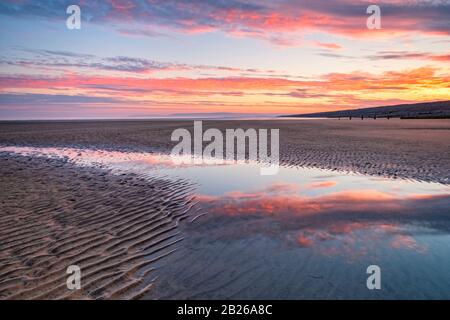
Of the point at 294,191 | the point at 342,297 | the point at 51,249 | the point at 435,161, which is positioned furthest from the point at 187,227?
the point at 435,161

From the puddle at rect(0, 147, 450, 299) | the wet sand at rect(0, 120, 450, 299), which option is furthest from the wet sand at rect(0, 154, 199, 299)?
the puddle at rect(0, 147, 450, 299)

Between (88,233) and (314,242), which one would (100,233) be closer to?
(88,233)

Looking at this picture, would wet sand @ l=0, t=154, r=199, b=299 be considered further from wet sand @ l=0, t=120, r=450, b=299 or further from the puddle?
the puddle

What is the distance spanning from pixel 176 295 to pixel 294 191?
6.90 m

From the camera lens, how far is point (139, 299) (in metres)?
4.61

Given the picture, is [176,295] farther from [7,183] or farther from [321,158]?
[321,158]

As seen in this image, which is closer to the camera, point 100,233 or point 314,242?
point 314,242

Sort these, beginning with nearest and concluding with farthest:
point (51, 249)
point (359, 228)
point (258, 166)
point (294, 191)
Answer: point (51, 249) < point (359, 228) < point (294, 191) < point (258, 166)

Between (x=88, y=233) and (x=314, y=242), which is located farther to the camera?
(x=88, y=233)

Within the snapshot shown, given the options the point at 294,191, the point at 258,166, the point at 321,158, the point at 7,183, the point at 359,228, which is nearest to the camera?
the point at 359,228

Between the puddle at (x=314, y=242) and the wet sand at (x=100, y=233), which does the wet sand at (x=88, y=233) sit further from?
the puddle at (x=314, y=242)

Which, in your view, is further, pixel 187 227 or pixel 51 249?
pixel 187 227

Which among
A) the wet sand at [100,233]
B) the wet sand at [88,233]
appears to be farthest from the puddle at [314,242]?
the wet sand at [88,233]

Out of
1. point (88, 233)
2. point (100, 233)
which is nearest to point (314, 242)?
point (100, 233)
